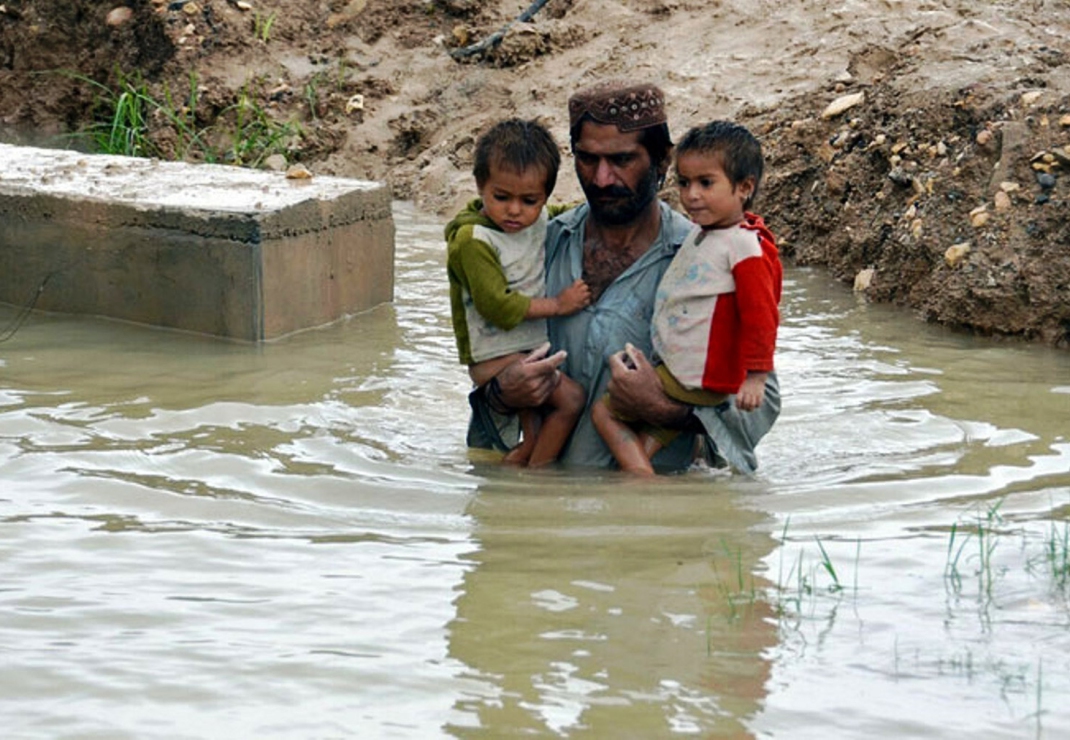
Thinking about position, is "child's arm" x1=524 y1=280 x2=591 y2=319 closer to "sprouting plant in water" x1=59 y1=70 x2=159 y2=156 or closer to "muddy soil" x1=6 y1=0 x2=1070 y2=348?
"muddy soil" x1=6 y1=0 x2=1070 y2=348

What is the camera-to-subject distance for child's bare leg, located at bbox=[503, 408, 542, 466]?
532cm

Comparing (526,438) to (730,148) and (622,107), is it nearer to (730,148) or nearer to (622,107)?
(622,107)

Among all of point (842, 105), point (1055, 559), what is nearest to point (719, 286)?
point (1055, 559)

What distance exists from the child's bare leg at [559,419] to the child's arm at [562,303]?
20cm

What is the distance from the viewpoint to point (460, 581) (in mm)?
4273

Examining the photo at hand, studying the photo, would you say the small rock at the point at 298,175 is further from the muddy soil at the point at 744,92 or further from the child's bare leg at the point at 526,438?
the child's bare leg at the point at 526,438

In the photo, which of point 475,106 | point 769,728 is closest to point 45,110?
point 475,106

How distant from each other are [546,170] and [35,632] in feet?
6.24

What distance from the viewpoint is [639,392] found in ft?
16.4

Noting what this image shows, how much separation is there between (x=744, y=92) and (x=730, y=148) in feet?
18.5

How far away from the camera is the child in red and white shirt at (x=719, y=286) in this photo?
4.78 m

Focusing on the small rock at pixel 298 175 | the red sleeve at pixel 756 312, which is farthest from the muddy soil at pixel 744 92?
the red sleeve at pixel 756 312

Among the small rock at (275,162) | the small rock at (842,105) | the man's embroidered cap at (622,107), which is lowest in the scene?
the small rock at (275,162)

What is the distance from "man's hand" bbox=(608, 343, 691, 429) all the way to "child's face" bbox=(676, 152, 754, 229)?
1.48 feet
